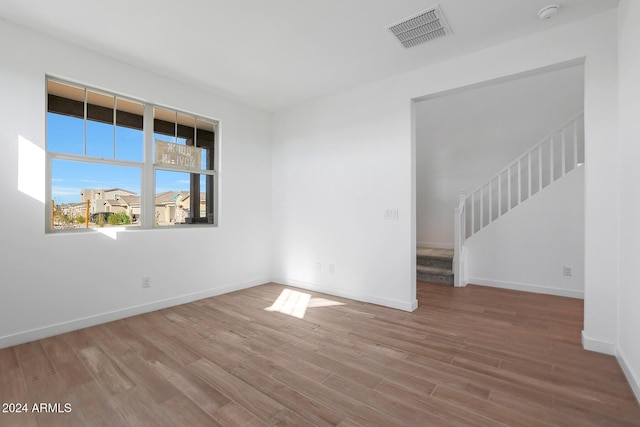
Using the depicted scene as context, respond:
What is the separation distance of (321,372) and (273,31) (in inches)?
117

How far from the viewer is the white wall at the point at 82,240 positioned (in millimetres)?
2605

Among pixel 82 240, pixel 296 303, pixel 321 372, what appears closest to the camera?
pixel 321 372

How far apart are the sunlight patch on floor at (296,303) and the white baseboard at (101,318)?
2.86ft

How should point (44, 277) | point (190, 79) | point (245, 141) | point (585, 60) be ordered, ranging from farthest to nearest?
point (245, 141), point (190, 79), point (44, 277), point (585, 60)

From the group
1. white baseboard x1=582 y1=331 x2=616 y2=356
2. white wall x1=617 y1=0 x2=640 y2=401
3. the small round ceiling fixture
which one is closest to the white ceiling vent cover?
the small round ceiling fixture

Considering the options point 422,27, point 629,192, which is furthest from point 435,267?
point 422,27

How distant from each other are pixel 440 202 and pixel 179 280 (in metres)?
5.13

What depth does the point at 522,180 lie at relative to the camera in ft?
17.2

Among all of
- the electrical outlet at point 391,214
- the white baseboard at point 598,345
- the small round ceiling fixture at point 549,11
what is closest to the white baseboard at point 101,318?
the electrical outlet at point 391,214

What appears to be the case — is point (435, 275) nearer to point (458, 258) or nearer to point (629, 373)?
point (458, 258)

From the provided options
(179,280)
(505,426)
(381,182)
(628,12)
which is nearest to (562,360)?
(505,426)

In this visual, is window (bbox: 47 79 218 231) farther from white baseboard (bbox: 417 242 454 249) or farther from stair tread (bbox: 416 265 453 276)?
white baseboard (bbox: 417 242 454 249)

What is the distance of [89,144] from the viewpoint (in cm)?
313

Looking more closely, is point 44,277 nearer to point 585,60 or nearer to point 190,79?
point 190,79
